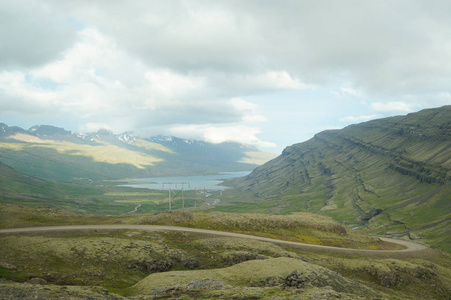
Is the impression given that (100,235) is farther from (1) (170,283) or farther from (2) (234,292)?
(2) (234,292)

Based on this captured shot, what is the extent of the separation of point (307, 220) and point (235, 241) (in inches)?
2149

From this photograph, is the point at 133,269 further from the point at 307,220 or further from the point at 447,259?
the point at 447,259

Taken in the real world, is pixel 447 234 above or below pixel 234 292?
below

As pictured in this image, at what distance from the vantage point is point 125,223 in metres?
91.8

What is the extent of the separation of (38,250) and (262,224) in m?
74.3

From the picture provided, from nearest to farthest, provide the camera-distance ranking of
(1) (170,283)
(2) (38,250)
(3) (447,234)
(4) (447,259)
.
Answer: (1) (170,283) < (2) (38,250) < (4) (447,259) < (3) (447,234)

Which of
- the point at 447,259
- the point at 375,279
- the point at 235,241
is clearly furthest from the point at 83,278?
the point at 447,259

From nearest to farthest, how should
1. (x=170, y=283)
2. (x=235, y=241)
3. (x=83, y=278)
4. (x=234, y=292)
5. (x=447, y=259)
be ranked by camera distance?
(x=234, y=292) → (x=170, y=283) → (x=83, y=278) → (x=235, y=241) → (x=447, y=259)

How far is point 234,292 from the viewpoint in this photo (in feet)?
124

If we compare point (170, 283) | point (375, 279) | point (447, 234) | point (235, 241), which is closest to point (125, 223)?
point (235, 241)

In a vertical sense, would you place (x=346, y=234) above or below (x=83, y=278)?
below

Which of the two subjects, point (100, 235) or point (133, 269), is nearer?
point (133, 269)

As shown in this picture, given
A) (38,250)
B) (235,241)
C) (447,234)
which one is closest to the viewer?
(38,250)

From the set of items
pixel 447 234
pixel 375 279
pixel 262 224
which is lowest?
pixel 447 234
